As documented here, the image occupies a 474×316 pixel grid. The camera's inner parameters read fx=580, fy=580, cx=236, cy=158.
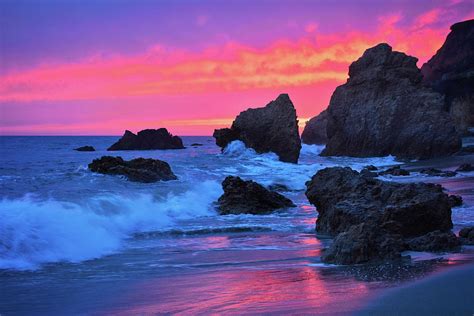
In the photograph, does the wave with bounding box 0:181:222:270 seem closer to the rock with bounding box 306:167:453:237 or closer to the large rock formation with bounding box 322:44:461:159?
the rock with bounding box 306:167:453:237

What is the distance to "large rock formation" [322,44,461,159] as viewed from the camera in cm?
4622

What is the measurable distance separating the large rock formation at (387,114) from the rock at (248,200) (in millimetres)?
31541

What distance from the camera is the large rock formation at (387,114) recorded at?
152 ft

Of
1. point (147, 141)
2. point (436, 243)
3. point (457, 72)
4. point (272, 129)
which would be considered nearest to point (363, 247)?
point (436, 243)

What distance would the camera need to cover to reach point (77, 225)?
1130 cm

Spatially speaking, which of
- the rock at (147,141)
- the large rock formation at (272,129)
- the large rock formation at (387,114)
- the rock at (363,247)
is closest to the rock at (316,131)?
the rock at (147,141)

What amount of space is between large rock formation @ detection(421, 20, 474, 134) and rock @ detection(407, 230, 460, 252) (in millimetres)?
65152

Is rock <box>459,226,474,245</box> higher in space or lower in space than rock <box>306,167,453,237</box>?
lower

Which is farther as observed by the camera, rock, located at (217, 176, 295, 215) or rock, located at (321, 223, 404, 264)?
rock, located at (217, 176, 295, 215)

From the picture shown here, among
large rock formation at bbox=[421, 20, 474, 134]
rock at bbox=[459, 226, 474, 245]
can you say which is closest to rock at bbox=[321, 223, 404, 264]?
A: rock at bbox=[459, 226, 474, 245]

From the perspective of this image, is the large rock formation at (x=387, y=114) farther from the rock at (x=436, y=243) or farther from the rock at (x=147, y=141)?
the rock at (x=436, y=243)

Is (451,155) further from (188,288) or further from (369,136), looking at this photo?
(188,288)

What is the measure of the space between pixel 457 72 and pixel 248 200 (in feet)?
238

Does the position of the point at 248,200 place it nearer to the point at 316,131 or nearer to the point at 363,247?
the point at 363,247
